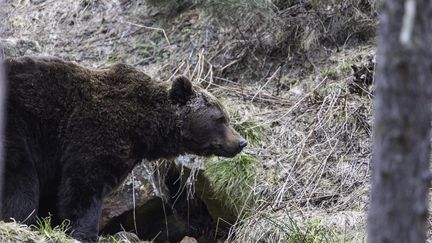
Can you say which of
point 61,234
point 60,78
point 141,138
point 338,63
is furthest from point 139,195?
point 338,63

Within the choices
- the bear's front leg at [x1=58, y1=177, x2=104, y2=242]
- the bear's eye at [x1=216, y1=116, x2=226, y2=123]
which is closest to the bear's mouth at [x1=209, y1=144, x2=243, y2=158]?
the bear's eye at [x1=216, y1=116, x2=226, y2=123]

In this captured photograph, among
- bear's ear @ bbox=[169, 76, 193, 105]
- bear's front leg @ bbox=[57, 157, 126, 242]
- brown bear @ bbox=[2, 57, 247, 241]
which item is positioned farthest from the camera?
bear's ear @ bbox=[169, 76, 193, 105]

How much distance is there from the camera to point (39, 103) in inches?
296

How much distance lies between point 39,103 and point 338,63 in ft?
17.5

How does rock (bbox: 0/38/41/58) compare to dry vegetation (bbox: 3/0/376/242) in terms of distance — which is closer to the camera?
dry vegetation (bbox: 3/0/376/242)

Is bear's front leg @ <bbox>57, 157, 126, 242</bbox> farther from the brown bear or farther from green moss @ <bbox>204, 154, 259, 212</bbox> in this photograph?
green moss @ <bbox>204, 154, 259, 212</bbox>

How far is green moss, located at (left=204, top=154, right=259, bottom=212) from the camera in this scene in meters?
9.51

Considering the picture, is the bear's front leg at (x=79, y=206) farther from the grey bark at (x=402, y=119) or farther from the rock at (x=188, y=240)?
the grey bark at (x=402, y=119)

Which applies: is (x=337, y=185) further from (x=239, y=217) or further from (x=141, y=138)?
(x=141, y=138)

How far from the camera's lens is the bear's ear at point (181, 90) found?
822 centimetres

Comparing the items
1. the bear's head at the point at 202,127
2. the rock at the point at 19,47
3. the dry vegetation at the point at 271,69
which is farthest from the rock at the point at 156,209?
the rock at the point at 19,47

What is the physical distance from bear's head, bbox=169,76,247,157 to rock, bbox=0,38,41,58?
3266 millimetres

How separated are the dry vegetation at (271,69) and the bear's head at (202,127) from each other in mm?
849

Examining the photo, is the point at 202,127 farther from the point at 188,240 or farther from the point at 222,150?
the point at 188,240
